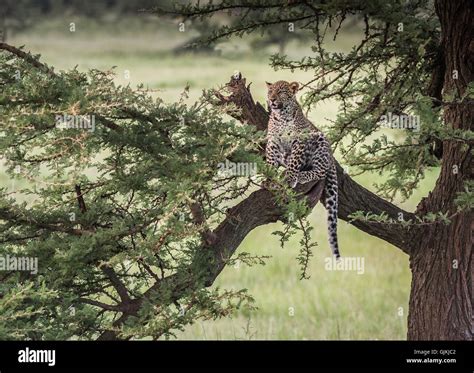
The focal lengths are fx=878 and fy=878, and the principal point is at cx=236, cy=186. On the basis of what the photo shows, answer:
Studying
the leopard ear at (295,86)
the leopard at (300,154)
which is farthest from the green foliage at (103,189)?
the leopard ear at (295,86)

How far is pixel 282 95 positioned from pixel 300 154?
57 centimetres

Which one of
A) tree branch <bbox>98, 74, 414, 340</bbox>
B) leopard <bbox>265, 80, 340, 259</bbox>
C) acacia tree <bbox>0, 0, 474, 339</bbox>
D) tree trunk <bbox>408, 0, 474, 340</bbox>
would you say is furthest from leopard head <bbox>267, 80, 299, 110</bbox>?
tree trunk <bbox>408, 0, 474, 340</bbox>

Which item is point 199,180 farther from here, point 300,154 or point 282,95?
point 282,95

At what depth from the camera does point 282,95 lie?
570 cm

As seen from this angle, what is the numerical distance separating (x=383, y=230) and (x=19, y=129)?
8.42ft

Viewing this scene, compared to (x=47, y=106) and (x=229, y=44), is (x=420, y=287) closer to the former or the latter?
(x=229, y=44)

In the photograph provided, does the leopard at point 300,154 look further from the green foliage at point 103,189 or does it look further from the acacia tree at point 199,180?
the green foliage at point 103,189

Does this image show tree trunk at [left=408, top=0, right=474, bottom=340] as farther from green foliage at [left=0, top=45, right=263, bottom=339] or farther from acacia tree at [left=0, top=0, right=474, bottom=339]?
green foliage at [left=0, top=45, right=263, bottom=339]

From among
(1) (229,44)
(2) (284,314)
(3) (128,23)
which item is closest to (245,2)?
(1) (229,44)

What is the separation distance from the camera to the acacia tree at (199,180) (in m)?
4.08

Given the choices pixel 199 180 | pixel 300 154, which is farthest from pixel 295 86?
pixel 199 180

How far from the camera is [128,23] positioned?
14469 mm
